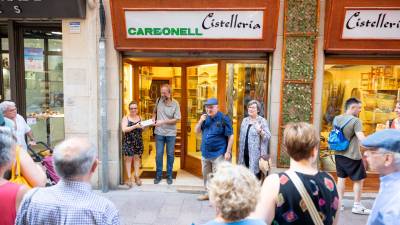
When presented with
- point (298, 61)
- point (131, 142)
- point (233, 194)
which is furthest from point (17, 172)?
point (298, 61)

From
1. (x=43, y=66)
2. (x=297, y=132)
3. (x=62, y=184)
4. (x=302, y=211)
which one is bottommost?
(x=302, y=211)

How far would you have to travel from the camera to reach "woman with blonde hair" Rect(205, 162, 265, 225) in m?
1.62

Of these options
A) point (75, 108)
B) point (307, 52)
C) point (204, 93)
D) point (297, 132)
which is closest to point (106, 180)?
point (75, 108)

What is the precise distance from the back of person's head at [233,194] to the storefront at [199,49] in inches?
170

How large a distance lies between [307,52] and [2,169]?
194 inches

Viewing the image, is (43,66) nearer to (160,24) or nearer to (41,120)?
(41,120)

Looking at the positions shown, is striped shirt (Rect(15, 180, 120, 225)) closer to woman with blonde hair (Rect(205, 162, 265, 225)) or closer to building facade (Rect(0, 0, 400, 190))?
woman with blonde hair (Rect(205, 162, 265, 225))

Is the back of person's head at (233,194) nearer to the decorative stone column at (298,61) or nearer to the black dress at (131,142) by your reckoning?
the decorative stone column at (298,61)

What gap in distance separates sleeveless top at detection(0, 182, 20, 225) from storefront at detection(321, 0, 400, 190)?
5.07 meters

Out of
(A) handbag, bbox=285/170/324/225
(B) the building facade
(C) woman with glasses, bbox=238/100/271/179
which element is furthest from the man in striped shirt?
(B) the building facade

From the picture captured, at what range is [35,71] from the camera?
6.42 meters

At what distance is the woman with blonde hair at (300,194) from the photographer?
6.59ft

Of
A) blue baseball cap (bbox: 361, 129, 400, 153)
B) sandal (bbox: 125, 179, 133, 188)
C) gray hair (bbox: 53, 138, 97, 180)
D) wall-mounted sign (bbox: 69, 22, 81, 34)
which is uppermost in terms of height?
wall-mounted sign (bbox: 69, 22, 81, 34)

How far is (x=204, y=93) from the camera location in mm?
6812
